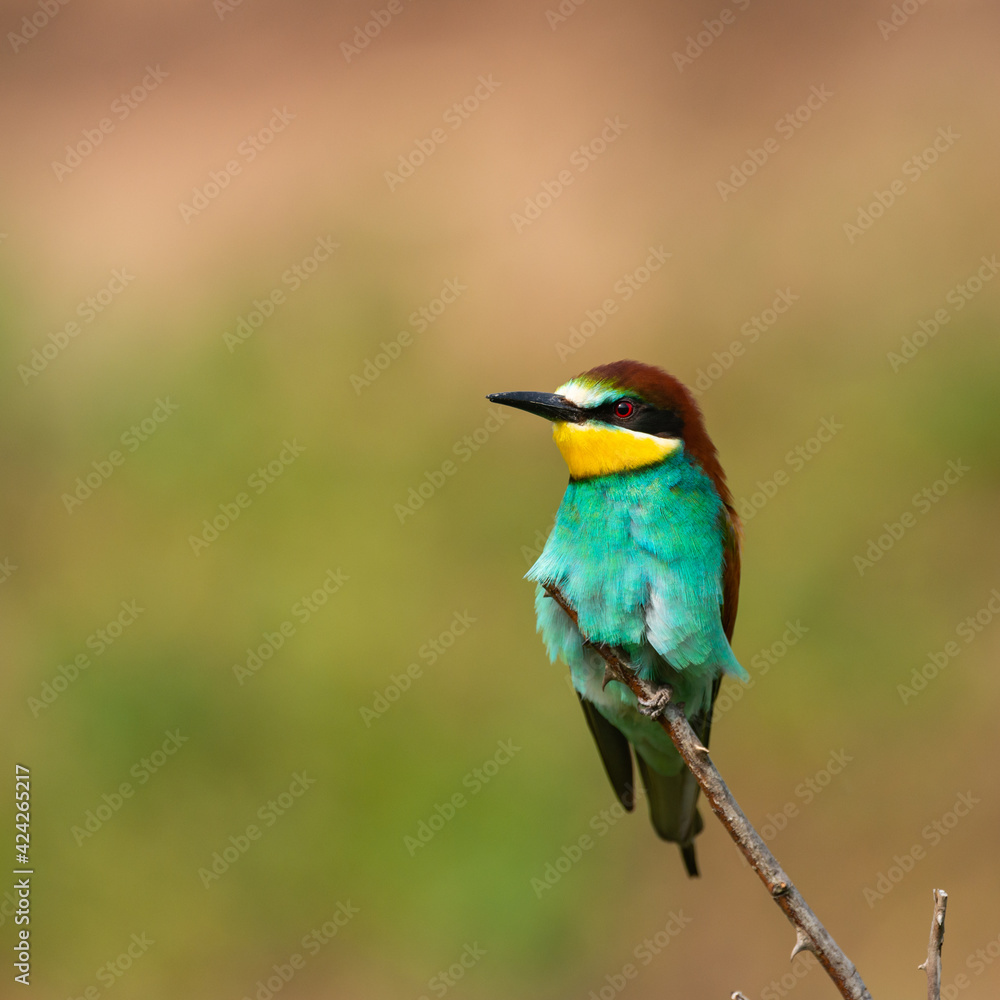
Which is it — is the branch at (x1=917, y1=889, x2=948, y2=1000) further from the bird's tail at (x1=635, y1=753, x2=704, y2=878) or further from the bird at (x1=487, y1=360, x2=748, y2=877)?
the bird's tail at (x1=635, y1=753, x2=704, y2=878)

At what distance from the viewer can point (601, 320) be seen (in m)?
5.15

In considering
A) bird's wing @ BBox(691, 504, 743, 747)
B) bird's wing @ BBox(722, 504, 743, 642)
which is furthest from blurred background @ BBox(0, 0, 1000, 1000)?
bird's wing @ BBox(722, 504, 743, 642)

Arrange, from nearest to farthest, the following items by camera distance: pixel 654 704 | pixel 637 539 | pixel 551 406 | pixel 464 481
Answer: pixel 654 704 < pixel 551 406 < pixel 637 539 < pixel 464 481

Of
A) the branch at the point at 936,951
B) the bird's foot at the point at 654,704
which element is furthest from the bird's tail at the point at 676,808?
the branch at the point at 936,951

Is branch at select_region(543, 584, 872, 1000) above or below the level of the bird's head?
below

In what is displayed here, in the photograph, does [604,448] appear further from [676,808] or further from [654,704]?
[676,808]

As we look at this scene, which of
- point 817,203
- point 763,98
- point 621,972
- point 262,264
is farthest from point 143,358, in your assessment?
point 763,98

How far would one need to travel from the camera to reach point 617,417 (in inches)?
82.4

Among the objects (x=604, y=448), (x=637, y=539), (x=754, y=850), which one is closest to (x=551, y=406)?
(x=604, y=448)

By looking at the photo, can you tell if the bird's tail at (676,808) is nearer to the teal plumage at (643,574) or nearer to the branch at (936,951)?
the teal plumage at (643,574)

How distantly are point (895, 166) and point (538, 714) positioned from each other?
367 cm

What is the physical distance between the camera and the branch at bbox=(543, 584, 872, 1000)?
131 centimetres

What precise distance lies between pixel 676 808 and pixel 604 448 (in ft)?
3.16

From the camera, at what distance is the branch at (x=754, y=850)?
131 cm
